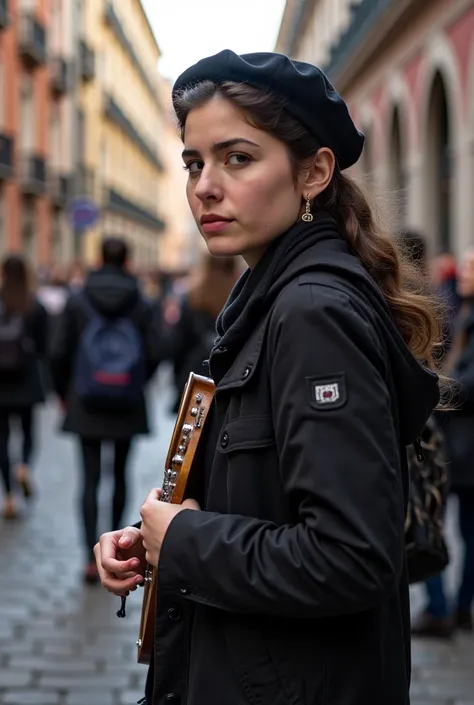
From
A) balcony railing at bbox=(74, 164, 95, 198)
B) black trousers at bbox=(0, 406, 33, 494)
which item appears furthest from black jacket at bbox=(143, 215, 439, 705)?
balcony railing at bbox=(74, 164, 95, 198)

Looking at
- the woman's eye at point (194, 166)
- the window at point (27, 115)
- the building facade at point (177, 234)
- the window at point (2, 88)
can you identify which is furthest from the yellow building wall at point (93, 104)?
the building facade at point (177, 234)

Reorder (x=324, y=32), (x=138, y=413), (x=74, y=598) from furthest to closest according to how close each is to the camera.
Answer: (x=324, y=32)
(x=138, y=413)
(x=74, y=598)

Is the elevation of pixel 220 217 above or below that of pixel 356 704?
above

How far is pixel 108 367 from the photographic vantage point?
21.3 ft

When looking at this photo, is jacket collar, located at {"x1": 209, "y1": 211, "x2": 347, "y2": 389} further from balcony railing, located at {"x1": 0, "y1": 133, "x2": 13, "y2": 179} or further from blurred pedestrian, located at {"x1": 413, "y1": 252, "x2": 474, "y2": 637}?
balcony railing, located at {"x1": 0, "y1": 133, "x2": 13, "y2": 179}

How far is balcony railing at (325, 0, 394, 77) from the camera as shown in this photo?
810 inches

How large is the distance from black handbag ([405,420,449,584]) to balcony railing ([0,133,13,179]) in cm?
2260

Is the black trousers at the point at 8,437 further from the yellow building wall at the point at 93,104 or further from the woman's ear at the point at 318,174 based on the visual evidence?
the woman's ear at the point at 318,174

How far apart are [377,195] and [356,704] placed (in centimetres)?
95

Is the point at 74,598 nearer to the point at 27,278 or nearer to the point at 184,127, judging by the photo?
the point at 27,278

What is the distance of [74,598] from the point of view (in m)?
6.01

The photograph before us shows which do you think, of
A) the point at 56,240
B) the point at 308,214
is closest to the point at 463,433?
the point at 308,214

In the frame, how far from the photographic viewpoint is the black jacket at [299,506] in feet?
5.50

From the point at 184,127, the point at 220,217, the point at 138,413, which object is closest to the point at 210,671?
the point at 220,217
